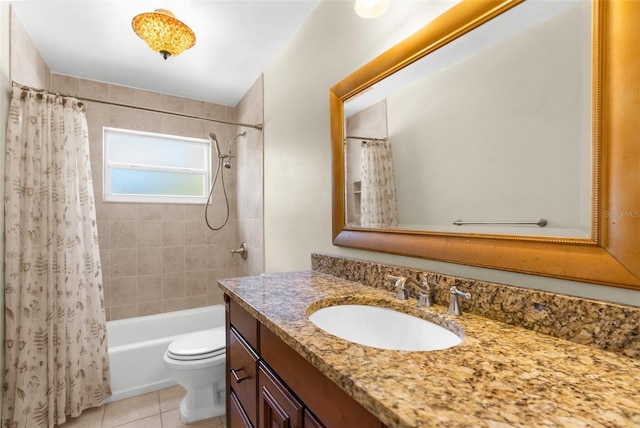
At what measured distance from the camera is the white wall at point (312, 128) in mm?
1137

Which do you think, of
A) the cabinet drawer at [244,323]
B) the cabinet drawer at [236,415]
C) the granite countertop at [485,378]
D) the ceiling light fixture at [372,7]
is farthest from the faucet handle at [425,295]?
the ceiling light fixture at [372,7]

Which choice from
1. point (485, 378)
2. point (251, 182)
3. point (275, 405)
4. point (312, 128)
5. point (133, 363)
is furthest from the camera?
point (251, 182)

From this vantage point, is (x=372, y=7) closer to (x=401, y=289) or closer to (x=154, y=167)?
(x=401, y=289)

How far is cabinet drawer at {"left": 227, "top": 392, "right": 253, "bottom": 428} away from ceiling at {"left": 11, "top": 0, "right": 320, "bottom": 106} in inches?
80.5

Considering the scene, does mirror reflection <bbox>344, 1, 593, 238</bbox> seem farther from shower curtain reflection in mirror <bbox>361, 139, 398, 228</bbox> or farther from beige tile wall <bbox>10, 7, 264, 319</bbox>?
beige tile wall <bbox>10, 7, 264, 319</bbox>

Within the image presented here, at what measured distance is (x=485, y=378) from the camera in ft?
1.72

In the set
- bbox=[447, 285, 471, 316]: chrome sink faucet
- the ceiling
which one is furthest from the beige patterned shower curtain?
bbox=[447, 285, 471, 316]: chrome sink faucet

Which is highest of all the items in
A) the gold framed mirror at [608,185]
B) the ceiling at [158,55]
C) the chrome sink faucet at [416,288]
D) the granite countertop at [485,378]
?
the ceiling at [158,55]

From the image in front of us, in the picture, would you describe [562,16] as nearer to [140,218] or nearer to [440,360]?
[440,360]

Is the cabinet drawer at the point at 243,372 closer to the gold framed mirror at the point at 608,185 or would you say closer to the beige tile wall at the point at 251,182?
the gold framed mirror at the point at 608,185

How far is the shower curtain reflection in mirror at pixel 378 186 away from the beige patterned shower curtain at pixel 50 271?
6.14ft

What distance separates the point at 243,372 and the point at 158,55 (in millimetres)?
2294

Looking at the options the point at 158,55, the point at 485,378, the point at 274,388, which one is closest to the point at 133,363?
the point at 274,388

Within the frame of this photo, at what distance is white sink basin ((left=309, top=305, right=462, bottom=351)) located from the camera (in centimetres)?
87
